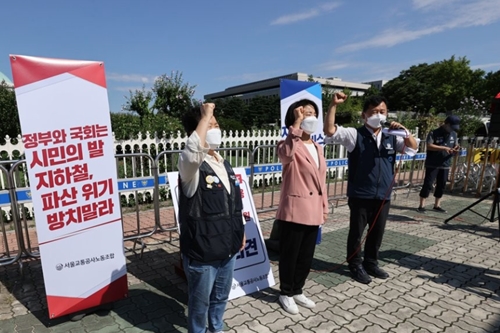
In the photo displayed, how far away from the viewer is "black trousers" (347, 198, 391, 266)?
3.36 m

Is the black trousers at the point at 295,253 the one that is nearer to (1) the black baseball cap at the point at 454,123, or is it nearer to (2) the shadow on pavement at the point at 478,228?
(2) the shadow on pavement at the point at 478,228

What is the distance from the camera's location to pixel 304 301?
2973 mm

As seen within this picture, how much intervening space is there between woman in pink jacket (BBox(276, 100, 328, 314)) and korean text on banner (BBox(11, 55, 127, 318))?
1.46 meters

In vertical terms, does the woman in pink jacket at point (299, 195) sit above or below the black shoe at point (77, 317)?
above

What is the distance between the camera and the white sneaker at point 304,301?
297 centimetres

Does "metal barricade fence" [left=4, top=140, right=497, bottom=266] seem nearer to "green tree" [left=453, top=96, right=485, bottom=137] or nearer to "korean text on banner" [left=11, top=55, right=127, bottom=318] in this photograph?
"korean text on banner" [left=11, top=55, right=127, bottom=318]

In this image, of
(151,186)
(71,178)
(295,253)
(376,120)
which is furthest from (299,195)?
(151,186)

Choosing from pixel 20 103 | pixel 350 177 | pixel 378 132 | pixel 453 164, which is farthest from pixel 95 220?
pixel 453 164

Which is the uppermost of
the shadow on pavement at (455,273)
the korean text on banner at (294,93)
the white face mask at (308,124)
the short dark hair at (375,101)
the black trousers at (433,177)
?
the korean text on banner at (294,93)

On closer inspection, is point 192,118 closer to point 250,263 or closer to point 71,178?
point 71,178

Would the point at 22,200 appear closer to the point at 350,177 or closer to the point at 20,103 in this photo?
the point at 20,103

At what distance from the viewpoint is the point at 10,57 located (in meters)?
2.05

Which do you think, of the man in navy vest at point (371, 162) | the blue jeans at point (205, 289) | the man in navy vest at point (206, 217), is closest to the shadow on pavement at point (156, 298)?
the blue jeans at point (205, 289)

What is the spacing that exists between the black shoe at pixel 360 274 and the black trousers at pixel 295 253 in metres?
0.96
